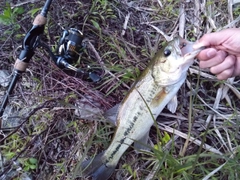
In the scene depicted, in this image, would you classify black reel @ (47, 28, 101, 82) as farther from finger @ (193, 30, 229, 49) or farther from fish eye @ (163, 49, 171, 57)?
finger @ (193, 30, 229, 49)

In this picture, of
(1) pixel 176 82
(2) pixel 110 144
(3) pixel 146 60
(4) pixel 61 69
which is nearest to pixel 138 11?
(3) pixel 146 60

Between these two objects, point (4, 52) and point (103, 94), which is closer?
point (103, 94)

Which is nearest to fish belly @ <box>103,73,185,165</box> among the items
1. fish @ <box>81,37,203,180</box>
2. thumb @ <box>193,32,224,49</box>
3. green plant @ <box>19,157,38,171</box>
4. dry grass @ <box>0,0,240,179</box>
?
fish @ <box>81,37,203,180</box>

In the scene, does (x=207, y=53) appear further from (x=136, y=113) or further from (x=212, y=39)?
(x=136, y=113)

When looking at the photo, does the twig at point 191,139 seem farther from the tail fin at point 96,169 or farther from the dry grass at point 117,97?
the tail fin at point 96,169

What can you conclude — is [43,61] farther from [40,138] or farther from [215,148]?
[215,148]
